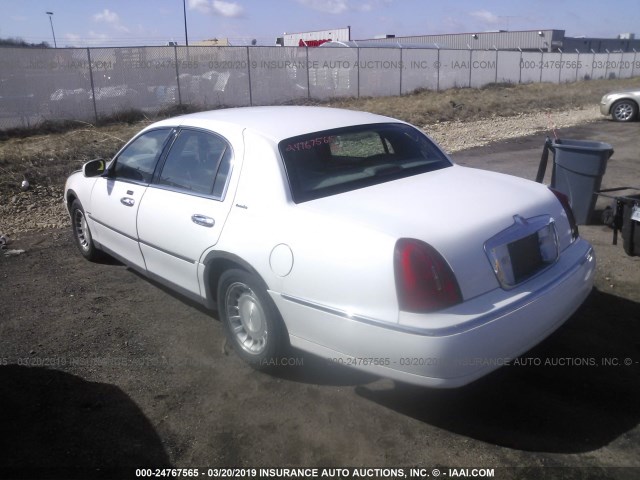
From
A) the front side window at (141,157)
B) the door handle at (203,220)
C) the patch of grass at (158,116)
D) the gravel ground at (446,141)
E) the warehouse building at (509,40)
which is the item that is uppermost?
the warehouse building at (509,40)

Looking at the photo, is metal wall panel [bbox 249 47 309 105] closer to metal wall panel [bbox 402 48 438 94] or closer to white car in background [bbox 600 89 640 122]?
metal wall panel [bbox 402 48 438 94]

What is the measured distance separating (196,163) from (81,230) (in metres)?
2.48

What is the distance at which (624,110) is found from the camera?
1786cm

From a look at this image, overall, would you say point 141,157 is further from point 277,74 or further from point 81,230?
point 277,74

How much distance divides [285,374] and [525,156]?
9.29 metres

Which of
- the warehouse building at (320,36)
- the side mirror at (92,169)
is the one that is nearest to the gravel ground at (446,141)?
the side mirror at (92,169)

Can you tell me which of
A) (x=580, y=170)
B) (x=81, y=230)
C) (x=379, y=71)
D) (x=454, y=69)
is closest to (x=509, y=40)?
(x=454, y=69)

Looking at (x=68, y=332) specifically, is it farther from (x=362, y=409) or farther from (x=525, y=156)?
A: (x=525, y=156)

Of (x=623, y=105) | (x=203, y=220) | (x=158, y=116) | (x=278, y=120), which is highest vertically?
(x=278, y=120)

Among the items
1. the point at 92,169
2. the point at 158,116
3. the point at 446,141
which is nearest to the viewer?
the point at 92,169

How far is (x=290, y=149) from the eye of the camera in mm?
3643

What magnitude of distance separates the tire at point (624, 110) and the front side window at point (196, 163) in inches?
690

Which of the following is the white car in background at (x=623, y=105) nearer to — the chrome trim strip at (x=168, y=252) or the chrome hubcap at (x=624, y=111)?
Answer: the chrome hubcap at (x=624, y=111)

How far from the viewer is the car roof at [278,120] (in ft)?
12.5
